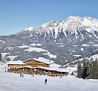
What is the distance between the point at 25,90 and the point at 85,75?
84304mm

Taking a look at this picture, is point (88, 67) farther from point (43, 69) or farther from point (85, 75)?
point (43, 69)

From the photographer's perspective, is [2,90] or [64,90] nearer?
[2,90]

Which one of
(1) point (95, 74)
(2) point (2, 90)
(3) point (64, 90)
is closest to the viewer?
(2) point (2, 90)

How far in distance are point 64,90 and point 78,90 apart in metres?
3.17

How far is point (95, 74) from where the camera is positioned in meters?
138

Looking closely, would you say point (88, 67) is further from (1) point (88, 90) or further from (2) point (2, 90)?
(2) point (2, 90)

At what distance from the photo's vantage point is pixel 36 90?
58.3 metres

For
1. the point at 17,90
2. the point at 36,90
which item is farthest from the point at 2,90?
the point at 36,90

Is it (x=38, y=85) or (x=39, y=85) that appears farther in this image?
(x=39, y=85)

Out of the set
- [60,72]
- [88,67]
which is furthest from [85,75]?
[60,72]

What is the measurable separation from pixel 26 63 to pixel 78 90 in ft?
397

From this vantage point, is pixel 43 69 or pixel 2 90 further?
pixel 43 69

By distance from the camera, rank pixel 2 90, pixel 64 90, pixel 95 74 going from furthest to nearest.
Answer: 1. pixel 95 74
2. pixel 64 90
3. pixel 2 90

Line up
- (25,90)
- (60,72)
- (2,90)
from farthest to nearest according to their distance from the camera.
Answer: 1. (60,72)
2. (25,90)
3. (2,90)
